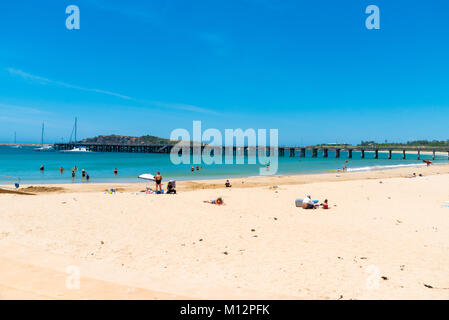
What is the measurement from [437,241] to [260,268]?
5.51m

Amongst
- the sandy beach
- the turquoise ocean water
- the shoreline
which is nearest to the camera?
Answer: the sandy beach

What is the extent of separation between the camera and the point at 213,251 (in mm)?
6953

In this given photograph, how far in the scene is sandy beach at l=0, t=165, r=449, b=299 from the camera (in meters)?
4.90

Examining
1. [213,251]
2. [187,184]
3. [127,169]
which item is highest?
[127,169]

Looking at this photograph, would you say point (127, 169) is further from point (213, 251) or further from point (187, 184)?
point (213, 251)

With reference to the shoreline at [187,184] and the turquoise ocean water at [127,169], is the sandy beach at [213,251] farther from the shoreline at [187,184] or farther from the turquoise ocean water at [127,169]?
the turquoise ocean water at [127,169]

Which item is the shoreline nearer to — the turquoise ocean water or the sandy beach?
the turquoise ocean water

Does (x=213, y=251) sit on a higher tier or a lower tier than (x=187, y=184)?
higher

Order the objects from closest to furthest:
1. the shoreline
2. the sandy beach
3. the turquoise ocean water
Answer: the sandy beach, the shoreline, the turquoise ocean water

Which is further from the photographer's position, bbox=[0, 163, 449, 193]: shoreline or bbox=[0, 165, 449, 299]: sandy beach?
bbox=[0, 163, 449, 193]: shoreline

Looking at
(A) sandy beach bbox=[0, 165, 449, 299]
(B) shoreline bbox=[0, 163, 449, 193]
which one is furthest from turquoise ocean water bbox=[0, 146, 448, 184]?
(A) sandy beach bbox=[0, 165, 449, 299]

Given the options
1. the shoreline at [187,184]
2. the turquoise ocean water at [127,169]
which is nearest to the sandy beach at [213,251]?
the shoreline at [187,184]

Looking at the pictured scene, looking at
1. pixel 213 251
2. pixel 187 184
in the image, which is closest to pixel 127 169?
pixel 187 184
